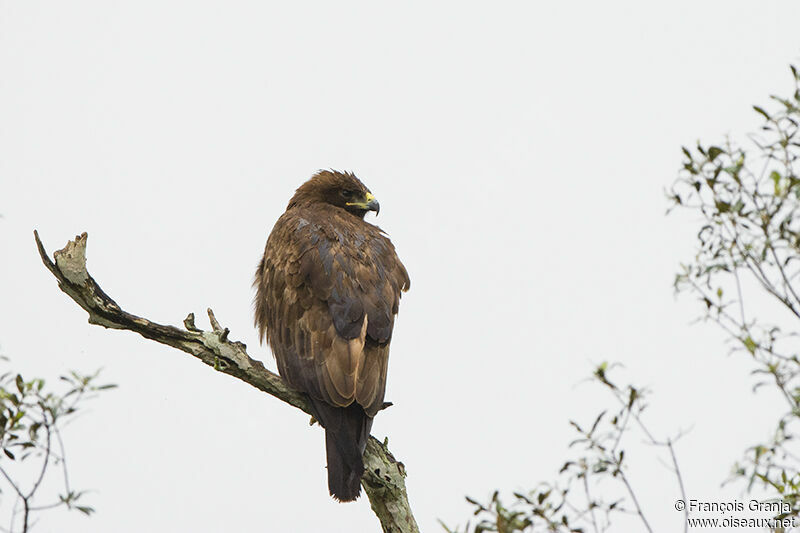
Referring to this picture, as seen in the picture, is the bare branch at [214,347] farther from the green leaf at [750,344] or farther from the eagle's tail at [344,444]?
the green leaf at [750,344]

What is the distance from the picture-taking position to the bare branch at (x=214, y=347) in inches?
174

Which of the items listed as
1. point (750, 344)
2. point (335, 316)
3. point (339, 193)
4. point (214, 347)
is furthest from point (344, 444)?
point (339, 193)

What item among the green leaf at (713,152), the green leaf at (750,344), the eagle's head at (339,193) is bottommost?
the green leaf at (750,344)

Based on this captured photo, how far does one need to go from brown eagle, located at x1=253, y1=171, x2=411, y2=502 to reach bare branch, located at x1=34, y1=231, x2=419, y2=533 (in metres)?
0.14

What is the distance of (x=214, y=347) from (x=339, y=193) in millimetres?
2188

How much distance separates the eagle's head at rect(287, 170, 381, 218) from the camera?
21.2 feet

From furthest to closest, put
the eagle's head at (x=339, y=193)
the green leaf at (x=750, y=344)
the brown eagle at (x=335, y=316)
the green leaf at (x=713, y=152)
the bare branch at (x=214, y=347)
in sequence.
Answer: the eagle's head at (x=339, y=193) < the brown eagle at (x=335, y=316) < the bare branch at (x=214, y=347) < the green leaf at (x=713, y=152) < the green leaf at (x=750, y=344)

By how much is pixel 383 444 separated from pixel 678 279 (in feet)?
5.66

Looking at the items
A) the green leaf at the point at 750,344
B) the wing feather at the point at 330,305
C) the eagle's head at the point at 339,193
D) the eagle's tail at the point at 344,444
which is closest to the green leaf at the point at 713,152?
the green leaf at the point at 750,344

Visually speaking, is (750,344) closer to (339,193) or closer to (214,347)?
(214,347)

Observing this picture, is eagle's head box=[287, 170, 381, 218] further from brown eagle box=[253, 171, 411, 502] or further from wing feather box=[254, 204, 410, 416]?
wing feather box=[254, 204, 410, 416]

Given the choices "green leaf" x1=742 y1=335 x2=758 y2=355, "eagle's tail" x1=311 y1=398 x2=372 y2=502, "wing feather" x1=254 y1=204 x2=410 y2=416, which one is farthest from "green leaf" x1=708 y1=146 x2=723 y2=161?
"eagle's tail" x1=311 y1=398 x2=372 y2=502

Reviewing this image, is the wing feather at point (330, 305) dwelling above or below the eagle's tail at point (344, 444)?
above

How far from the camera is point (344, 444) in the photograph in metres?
4.62
